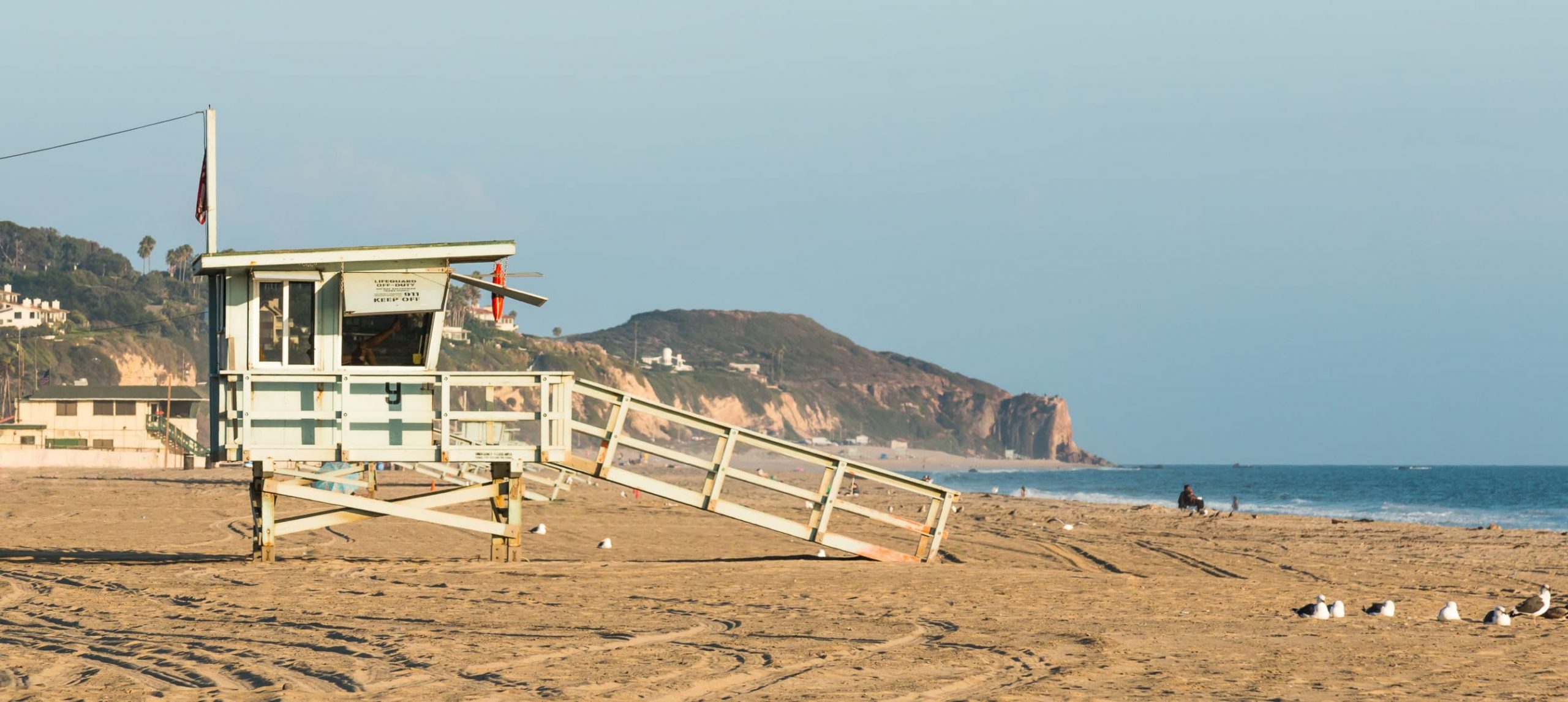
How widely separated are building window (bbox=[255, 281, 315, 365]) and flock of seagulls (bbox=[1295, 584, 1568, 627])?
1093cm

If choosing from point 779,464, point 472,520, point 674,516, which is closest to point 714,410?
point 779,464

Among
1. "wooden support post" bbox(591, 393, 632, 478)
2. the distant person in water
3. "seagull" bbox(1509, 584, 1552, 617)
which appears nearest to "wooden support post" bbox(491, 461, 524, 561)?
"wooden support post" bbox(591, 393, 632, 478)

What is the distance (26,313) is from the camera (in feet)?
462

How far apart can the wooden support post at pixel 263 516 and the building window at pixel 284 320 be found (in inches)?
49.6

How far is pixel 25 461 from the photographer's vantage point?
53.6 meters

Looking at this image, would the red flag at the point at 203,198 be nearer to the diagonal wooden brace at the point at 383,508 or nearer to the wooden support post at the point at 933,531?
the diagonal wooden brace at the point at 383,508

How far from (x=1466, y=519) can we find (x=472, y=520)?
42.8 m

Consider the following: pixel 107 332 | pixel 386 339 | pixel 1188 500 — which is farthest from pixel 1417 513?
pixel 107 332

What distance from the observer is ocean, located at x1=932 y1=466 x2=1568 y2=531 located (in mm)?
51406

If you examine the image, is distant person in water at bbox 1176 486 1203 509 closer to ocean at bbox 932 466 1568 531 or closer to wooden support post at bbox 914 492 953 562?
ocean at bbox 932 466 1568 531

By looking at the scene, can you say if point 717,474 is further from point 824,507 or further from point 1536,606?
point 1536,606

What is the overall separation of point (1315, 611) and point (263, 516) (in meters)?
11.3

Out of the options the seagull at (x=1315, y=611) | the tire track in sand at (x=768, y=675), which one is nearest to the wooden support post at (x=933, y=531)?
the seagull at (x=1315, y=611)

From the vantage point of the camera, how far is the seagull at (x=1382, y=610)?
12.3 meters
